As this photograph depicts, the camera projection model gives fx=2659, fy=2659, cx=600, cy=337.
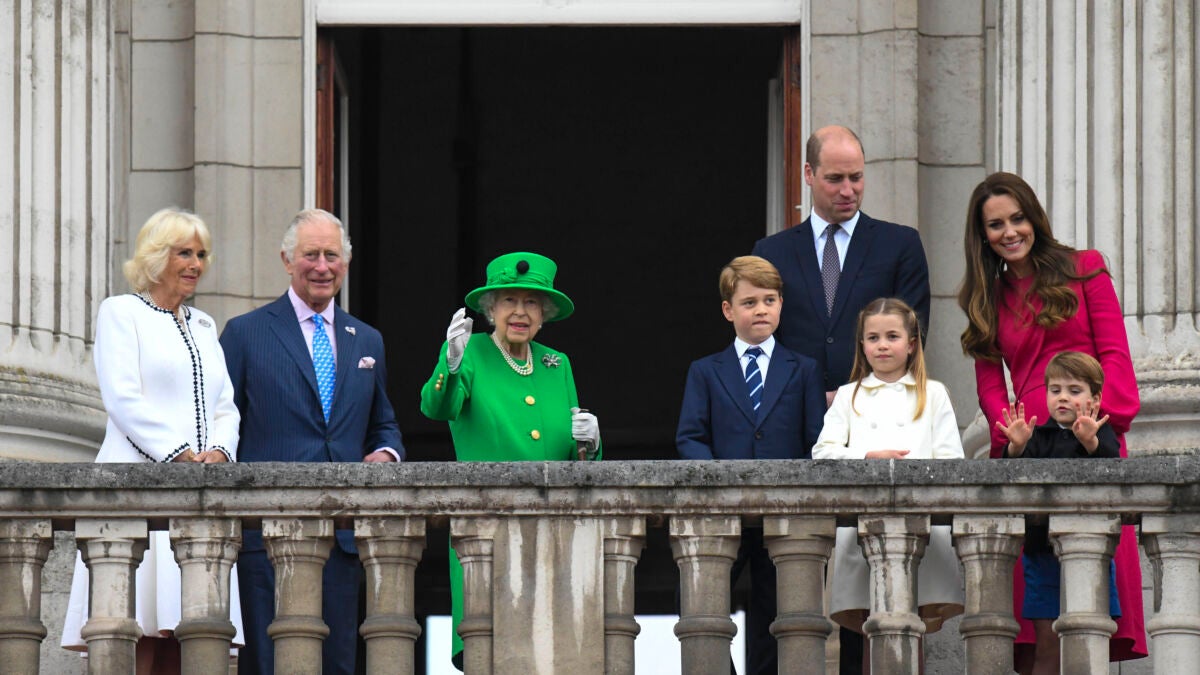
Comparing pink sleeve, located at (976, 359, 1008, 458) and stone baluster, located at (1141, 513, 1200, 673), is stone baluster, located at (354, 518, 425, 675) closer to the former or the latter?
pink sleeve, located at (976, 359, 1008, 458)

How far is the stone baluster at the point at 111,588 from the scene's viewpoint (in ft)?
26.5

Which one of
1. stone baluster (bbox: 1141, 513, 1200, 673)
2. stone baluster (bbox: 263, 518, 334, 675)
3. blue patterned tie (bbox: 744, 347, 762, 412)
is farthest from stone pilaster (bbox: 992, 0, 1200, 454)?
stone baluster (bbox: 263, 518, 334, 675)

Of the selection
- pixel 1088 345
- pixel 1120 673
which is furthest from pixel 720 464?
pixel 1120 673

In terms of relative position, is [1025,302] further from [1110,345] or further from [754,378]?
[754,378]

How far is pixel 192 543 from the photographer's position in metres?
8.16

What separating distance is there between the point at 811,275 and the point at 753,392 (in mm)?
624

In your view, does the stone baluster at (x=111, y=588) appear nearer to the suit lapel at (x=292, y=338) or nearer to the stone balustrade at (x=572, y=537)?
the stone balustrade at (x=572, y=537)

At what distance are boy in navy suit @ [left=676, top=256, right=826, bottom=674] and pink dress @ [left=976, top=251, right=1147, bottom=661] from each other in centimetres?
62

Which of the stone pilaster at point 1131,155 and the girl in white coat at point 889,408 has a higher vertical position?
the stone pilaster at point 1131,155

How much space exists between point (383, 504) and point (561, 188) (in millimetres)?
→ 11065

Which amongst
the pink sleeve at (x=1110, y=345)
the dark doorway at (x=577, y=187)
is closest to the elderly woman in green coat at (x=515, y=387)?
the pink sleeve at (x=1110, y=345)

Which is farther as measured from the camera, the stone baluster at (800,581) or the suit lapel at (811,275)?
the suit lapel at (811,275)

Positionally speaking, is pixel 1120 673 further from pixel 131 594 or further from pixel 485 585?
pixel 131 594

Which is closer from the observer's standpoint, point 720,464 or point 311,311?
point 720,464
